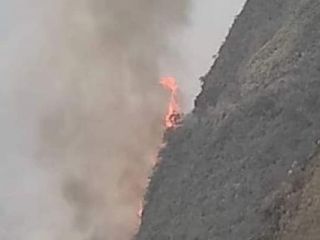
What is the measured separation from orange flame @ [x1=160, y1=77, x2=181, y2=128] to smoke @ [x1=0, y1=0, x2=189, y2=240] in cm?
41

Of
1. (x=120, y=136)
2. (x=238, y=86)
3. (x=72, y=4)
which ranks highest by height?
(x=72, y=4)

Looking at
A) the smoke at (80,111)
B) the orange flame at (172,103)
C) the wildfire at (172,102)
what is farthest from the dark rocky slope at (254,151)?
the smoke at (80,111)

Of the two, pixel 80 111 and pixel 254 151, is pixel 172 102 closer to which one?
pixel 80 111

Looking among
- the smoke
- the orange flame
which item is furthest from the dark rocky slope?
the smoke

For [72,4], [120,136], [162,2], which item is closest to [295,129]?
[120,136]

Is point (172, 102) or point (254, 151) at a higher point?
point (172, 102)

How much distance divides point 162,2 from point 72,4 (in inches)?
155

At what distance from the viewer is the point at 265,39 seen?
26641 mm

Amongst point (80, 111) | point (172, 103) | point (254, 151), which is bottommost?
point (254, 151)

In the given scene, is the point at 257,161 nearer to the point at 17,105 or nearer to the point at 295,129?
the point at 295,129

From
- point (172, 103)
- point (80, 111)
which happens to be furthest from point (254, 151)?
point (80, 111)

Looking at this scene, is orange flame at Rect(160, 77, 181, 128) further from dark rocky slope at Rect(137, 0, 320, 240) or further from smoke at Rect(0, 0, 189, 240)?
dark rocky slope at Rect(137, 0, 320, 240)

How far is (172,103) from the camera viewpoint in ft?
111

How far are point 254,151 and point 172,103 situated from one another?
1355 cm
